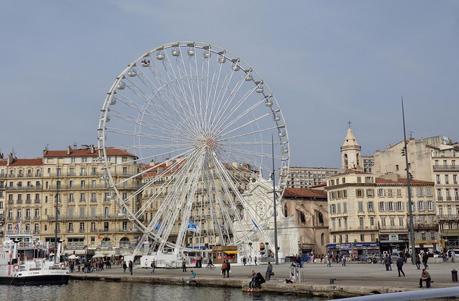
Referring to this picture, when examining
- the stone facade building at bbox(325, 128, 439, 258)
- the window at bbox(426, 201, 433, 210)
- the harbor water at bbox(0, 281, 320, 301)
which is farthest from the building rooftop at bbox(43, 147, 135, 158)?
the harbor water at bbox(0, 281, 320, 301)

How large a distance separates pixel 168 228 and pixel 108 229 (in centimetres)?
5537

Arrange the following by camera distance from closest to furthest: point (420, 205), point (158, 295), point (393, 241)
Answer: point (158, 295), point (393, 241), point (420, 205)

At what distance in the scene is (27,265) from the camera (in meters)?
53.4

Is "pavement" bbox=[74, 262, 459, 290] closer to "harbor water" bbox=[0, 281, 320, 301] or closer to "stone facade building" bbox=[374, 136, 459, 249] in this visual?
"harbor water" bbox=[0, 281, 320, 301]

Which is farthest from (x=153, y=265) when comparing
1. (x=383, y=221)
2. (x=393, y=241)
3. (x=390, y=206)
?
(x=390, y=206)

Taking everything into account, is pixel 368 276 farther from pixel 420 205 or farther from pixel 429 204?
pixel 429 204

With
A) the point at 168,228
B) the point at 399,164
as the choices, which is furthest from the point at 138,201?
the point at 168,228

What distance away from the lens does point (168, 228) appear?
2297 inches

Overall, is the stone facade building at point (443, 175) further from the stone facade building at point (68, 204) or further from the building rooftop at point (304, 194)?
the stone facade building at point (68, 204)

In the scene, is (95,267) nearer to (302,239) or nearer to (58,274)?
(58,274)

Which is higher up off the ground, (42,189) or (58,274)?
(42,189)

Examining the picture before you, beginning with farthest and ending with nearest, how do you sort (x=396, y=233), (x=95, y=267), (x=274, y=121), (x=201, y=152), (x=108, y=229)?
(x=108, y=229), (x=396, y=233), (x=95, y=267), (x=274, y=121), (x=201, y=152)

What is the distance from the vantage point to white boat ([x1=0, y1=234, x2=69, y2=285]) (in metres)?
51.2

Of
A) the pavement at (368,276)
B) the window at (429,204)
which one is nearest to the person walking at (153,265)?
the pavement at (368,276)
